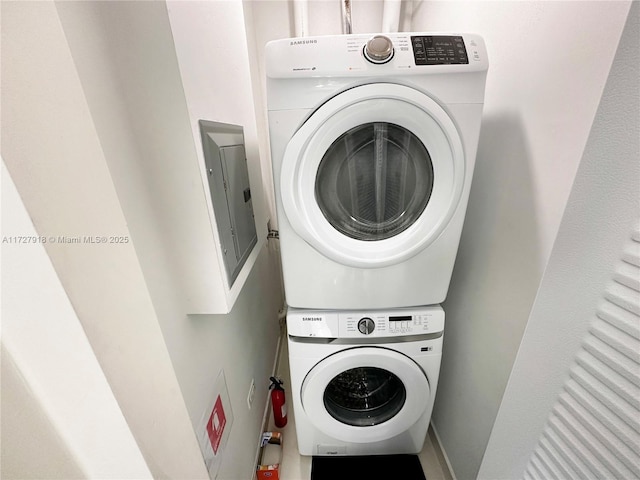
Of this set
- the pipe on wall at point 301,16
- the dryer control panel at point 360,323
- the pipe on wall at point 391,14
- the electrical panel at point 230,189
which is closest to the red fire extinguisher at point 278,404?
the dryer control panel at point 360,323

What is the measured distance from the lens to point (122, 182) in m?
0.50

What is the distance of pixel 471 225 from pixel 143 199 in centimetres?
108

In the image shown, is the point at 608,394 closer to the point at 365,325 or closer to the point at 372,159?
the point at 365,325

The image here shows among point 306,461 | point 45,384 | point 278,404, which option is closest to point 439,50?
point 45,384

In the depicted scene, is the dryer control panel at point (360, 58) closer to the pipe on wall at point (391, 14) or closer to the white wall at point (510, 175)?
the white wall at point (510, 175)

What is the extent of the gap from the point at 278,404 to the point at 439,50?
166 cm

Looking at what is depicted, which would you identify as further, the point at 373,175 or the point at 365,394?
the point at 365,394

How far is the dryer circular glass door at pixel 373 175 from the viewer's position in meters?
0.75

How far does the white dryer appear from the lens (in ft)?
2.36

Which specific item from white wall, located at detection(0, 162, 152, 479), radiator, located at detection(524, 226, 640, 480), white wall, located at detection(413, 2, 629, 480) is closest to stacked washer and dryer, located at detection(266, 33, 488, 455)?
white wall, located at detection(413, 2, 629, 480)

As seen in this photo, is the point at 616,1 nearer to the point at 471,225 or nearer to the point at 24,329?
the point at 471,225

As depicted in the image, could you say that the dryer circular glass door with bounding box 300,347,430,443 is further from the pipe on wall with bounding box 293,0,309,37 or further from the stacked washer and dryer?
the pipe on wall with bounding box 293,0,309,37

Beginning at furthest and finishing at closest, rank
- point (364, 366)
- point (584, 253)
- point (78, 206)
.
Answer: point (364, 366) < point (584, 253) < point (78, 206)

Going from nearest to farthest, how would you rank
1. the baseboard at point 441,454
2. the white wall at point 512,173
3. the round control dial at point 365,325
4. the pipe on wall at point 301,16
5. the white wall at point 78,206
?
the white wall at point 78,206, the white wall at point 512,173, the round control dial at point 365,325, the baseboard at point 441,454, the pipe on wall at point 301,16
